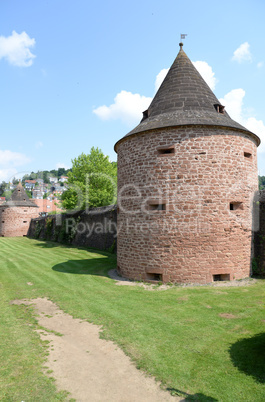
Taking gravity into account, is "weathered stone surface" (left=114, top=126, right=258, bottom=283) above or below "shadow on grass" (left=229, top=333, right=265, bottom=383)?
above

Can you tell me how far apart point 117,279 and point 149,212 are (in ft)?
10.6

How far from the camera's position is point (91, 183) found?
28406mm

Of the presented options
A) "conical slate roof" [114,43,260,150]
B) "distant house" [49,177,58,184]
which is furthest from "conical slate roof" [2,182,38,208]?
"distant house" [49,177,58,184]

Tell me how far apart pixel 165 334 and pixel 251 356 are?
1746 mm

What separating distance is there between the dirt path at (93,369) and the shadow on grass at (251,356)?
1504 millimetres

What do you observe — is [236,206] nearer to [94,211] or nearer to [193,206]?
[193,206]

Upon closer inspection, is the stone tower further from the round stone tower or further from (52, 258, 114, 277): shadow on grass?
the round stone tower

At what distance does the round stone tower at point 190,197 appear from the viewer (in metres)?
9.80

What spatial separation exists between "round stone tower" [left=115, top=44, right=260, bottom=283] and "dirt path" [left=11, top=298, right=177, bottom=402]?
14.9ft

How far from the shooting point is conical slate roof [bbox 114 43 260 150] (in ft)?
33.5

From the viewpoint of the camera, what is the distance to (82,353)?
5.08m

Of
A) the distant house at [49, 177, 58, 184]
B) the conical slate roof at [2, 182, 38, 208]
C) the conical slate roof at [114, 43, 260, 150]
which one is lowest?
the conical slate roof at [2, 182, 38, 208]

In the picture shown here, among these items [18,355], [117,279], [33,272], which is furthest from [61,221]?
[18,355]

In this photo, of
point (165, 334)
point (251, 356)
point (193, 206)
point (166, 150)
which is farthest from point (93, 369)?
point (166, 150)
